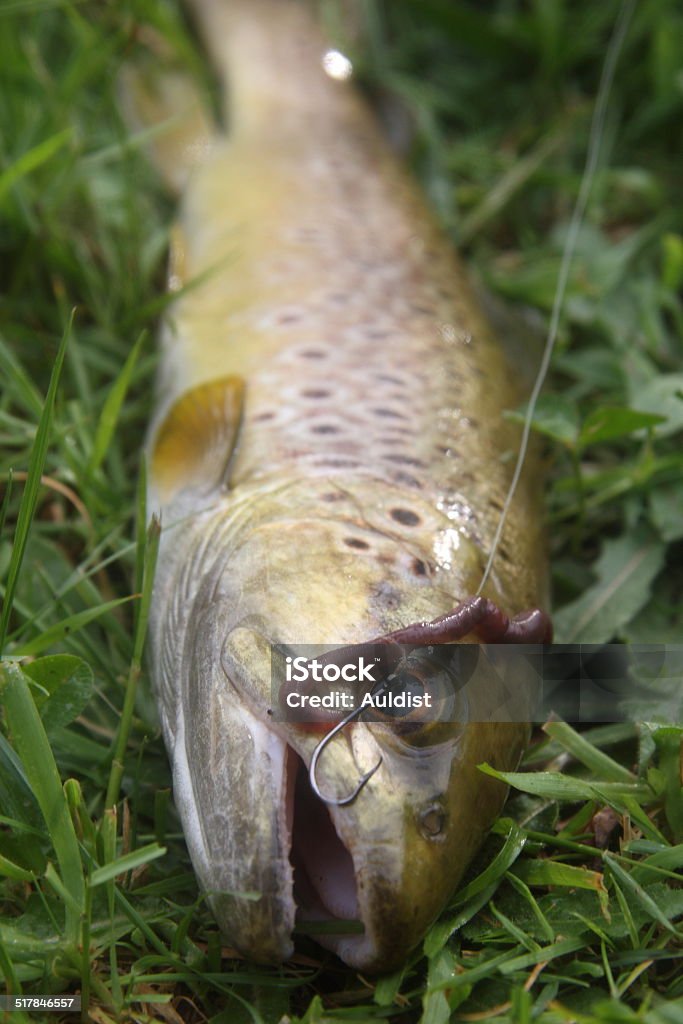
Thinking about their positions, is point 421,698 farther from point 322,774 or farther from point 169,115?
point 169,115

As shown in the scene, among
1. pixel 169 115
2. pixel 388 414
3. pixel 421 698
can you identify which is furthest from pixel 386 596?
pixel 169 115

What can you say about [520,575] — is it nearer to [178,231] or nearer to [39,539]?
[39,539]

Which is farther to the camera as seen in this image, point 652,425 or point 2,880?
point 652,425

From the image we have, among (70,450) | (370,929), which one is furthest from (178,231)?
(370,929)

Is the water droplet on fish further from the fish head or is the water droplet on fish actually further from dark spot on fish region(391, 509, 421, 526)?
the fish head

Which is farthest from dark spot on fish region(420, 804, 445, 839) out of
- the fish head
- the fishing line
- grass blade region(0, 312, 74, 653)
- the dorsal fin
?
the dorsal fin

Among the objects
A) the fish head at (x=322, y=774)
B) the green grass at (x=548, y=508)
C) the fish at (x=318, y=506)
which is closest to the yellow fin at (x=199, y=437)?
the fish at (x=318, y=506)
